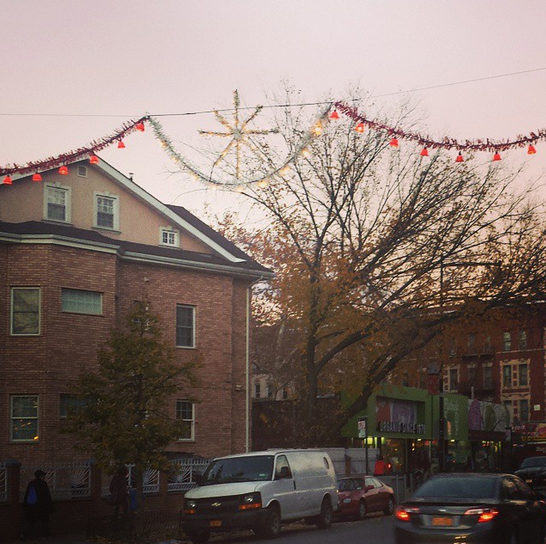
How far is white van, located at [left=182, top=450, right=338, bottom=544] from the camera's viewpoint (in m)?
22.0

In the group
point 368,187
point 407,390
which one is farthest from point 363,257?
point 407,390

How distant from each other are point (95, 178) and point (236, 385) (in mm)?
8917

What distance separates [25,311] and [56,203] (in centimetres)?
416

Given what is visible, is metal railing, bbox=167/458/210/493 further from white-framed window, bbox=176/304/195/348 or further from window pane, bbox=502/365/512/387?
window pane, bbox=502/365/512/387

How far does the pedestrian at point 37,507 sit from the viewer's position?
23812 mm

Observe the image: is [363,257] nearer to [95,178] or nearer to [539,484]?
[95,178]

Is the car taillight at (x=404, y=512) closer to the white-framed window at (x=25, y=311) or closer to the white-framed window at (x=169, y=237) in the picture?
the white-framed window at (x=25, y=311)

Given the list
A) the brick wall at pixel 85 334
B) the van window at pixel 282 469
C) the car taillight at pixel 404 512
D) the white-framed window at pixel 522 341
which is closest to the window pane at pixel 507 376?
the white-framed window at pixel 522 341

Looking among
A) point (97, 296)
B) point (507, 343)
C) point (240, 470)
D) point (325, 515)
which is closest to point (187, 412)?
point (97, 296)

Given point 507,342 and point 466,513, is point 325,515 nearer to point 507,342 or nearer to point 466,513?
point 466,513

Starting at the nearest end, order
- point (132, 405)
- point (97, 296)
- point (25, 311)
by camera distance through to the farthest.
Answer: point (132, 405)
point (25, 311)
point (97, 296)

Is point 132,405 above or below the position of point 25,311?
below

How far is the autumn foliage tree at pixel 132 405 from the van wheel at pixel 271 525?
9.70ft

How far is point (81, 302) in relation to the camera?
3138cm
